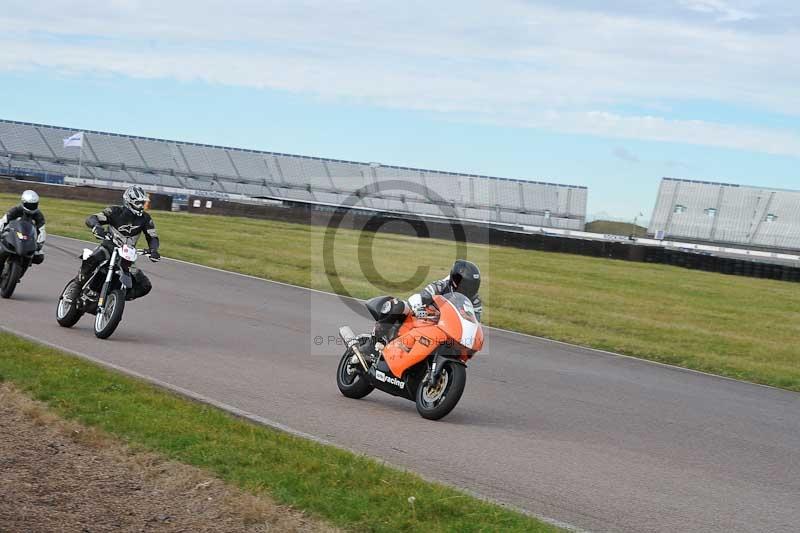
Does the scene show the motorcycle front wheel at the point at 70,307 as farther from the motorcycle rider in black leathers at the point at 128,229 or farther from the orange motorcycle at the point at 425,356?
the orange motorcycle at the point at 425,356

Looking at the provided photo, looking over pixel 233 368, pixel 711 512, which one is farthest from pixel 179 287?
pixel 711 512

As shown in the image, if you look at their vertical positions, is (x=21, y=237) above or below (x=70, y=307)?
above

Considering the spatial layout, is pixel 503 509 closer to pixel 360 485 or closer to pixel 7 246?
pixel 360 485

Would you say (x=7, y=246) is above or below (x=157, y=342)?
above

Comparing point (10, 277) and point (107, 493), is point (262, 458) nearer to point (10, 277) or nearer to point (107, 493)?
point (107, 493)

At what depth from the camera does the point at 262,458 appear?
691 cm

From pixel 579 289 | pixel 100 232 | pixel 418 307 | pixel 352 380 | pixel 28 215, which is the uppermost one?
pixel 28 215

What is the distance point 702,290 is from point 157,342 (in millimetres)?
20670

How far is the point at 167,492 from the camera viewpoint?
6133 mm

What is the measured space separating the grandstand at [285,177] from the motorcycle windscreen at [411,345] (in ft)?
169

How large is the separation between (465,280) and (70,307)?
5804mm

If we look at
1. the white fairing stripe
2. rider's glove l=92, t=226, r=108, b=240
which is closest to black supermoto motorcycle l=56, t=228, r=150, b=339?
rider's glove l=92, t=226, r=108, b=240

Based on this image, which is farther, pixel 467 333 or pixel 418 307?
pixel 418 307

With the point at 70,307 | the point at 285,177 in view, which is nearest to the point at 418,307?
the point at 70,307
